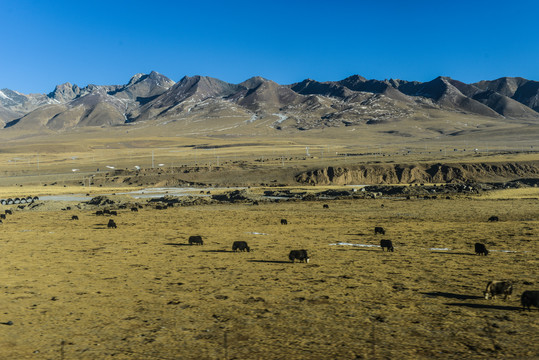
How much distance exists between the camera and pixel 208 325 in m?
12.8

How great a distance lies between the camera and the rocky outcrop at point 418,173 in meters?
81.0

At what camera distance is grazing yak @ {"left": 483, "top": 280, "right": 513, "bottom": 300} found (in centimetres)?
1441

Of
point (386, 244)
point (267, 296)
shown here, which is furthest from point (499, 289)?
point (386, 244)

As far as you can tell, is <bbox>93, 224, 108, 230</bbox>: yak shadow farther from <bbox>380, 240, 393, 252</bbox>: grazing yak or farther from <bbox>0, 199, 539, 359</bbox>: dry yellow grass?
<bbox>380, 240, 393, 252</bbox>: grazing yak

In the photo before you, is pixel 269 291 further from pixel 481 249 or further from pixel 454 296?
pixel 481 249

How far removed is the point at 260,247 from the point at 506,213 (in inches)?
990

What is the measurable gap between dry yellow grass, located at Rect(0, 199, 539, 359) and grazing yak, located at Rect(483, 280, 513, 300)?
1.32 feet

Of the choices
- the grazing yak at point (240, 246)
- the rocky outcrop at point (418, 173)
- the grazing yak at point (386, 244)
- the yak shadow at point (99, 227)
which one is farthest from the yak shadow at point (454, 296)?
the rocky outcrop at point (418, 173)

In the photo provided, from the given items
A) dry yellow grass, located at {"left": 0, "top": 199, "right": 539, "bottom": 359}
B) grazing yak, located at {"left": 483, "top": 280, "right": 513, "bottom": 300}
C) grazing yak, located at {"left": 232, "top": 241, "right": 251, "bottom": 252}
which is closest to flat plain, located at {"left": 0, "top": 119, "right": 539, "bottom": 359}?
dry yellow grass, located at {"left": 0, "top": 199, "right": 539, "bottom": 359}

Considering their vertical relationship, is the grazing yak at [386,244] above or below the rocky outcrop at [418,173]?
below

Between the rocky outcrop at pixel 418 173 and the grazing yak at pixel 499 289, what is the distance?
68995 mm

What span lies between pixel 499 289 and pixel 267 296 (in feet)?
24.7

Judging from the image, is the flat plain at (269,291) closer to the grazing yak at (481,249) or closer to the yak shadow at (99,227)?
the yak shadow at (99,227)

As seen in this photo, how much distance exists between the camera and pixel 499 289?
1446cm
